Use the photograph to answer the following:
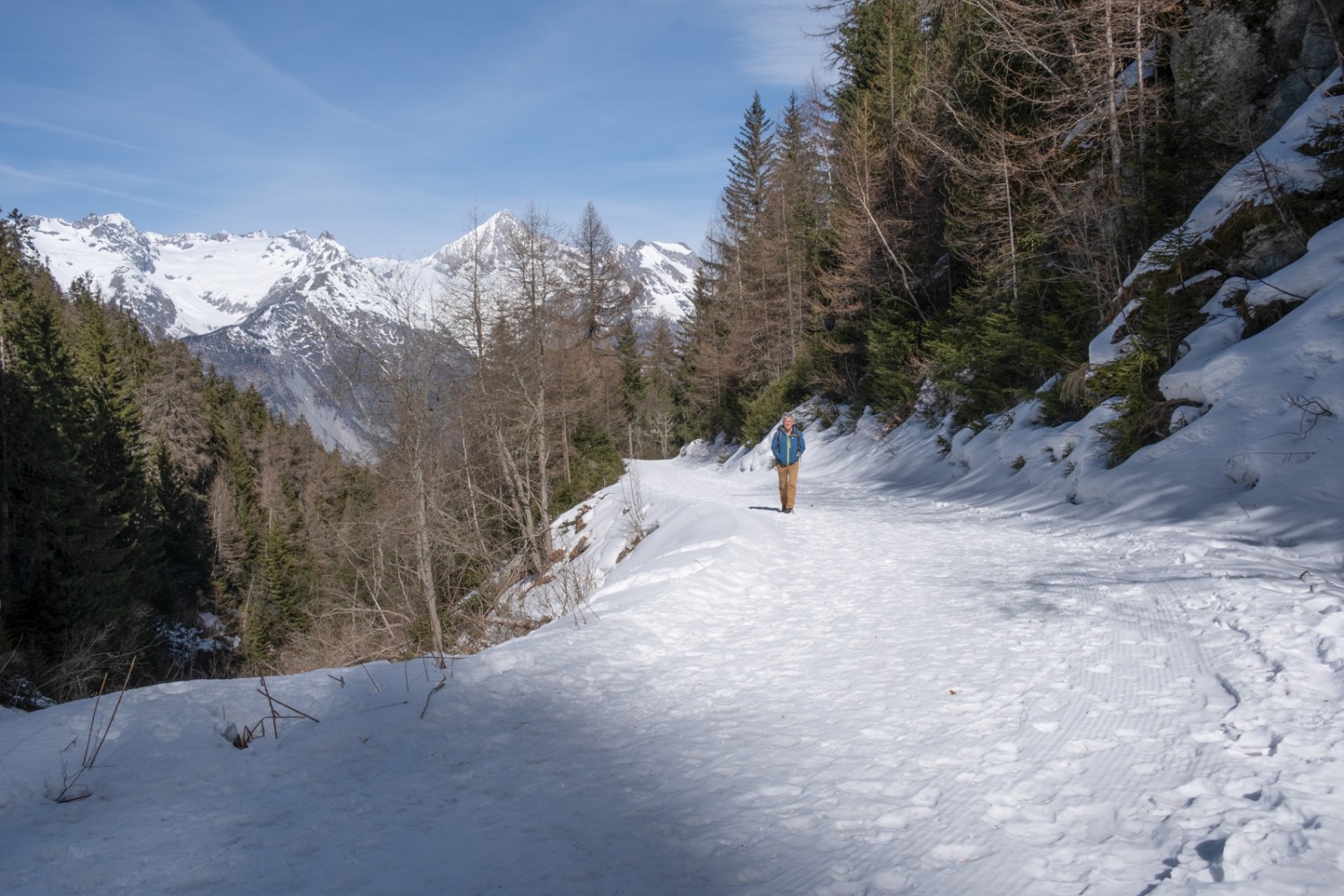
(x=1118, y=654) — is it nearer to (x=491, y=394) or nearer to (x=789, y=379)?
(x=491, y=394)

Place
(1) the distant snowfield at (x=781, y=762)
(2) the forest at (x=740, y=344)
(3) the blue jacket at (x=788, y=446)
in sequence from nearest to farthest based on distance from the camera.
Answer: (1) the distant snowfield at (x=781, y=762) → (2) the forest at (x=740, y=344) → (3) the blue jacket at (x=788, y=446)

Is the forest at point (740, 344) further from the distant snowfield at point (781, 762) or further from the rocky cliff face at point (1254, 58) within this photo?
the distant snowfield at point (781, 762)

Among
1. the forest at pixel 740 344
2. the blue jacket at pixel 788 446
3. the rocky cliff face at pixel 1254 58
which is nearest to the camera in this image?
the rocky cliff face at pixel 1254 58

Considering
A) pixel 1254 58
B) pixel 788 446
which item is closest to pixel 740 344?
pixel 788 446

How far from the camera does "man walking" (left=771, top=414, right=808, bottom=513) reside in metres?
11.9

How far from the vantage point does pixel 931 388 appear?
61.9ft

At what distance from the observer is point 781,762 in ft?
10.9

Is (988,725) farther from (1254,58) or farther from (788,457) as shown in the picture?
(1254,58)

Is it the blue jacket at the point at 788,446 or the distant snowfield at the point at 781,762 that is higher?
the blue jacket at the point at 788,446

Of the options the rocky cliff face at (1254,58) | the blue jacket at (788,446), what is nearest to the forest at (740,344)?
the rocky cliff face at (1254,58)

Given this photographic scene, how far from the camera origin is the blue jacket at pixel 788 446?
469 inches

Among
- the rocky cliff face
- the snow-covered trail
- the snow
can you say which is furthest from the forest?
the snow-covered trail

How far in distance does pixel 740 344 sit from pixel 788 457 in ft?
85.4

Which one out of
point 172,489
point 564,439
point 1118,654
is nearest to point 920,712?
point 1118,654
